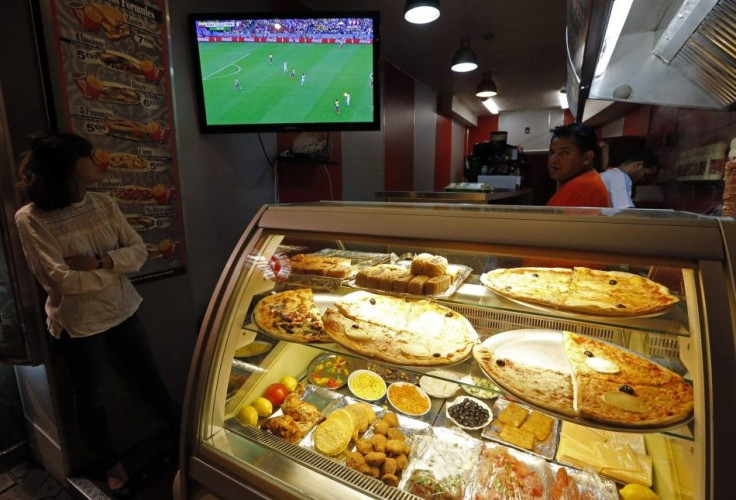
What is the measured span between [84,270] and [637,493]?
9.37ft

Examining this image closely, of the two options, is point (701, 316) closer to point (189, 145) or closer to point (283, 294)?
point (283, 294)

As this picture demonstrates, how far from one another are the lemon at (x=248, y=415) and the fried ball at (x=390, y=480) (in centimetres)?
59

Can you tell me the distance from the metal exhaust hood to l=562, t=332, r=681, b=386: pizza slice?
4.10ft

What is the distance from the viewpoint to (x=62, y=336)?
2266 millimetres

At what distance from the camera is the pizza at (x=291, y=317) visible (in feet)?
4.84

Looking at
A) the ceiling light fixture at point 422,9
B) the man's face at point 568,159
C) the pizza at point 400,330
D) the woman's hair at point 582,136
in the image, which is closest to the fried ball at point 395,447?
the pizza at point 400,330

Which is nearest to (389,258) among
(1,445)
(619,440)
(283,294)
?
(283,294)

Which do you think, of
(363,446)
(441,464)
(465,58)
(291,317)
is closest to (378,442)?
(363,446)

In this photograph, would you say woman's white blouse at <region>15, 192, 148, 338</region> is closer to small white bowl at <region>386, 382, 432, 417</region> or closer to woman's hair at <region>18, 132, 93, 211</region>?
woman's hair at <region>18, 132, 93, 211</region>

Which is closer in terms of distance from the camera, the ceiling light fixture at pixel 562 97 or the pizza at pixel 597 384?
the pizza at pixel 597 384

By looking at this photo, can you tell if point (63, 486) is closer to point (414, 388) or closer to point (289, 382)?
point (289, 382)

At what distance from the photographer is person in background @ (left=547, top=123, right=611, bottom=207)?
8.20ft

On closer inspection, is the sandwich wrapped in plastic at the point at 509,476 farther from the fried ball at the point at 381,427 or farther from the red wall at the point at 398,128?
the red wall at the point at 398,128

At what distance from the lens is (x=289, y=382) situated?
181 centimetres
